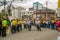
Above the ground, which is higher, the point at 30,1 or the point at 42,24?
the point at 30,1

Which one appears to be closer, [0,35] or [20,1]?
[0,35]

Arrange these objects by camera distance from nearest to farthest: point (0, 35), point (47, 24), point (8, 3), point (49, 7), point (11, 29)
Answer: point (0, 35), point (11, 29), point (47, 24), point (8, 3), point (49, 7)

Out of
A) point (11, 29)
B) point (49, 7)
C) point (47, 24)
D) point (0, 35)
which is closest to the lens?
point (0, 35)

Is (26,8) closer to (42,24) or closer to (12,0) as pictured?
(12,0)

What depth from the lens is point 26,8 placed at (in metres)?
39.8

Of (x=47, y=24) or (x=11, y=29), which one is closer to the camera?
(x=11, y=29)

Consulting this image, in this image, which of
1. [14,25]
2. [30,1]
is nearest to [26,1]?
[30,1]

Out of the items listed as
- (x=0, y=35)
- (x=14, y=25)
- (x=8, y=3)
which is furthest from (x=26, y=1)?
(x=0, y=35)

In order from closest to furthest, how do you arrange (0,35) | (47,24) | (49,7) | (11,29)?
(0,35)
(11,29)
(47,24)
(49,7)

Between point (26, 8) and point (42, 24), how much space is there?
6757 mm

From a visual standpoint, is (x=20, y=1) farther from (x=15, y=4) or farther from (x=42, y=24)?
(x=42, y=24)

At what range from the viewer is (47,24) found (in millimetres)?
32281

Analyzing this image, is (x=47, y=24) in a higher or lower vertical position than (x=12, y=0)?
lower

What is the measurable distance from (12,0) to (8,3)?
96 cm
